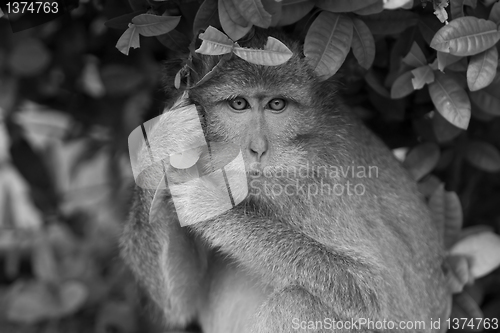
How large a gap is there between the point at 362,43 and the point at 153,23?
1166 millimetres

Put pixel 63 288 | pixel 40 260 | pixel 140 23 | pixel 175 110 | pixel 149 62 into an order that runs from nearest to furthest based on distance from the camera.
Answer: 1. pixel 140 23
2. pixel 175 110
3. pixel 149 62
4. pixel 63 288
5. pixel 40 260

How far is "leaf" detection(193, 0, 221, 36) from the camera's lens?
3.12 metres

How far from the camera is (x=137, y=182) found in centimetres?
363

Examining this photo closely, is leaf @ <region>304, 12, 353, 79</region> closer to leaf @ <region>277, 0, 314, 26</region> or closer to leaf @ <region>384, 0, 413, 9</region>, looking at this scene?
leaf @ <region>277, 0, 314, 26</region>

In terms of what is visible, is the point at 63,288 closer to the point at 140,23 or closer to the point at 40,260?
the point at 40,260

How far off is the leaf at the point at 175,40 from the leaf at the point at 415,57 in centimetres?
131

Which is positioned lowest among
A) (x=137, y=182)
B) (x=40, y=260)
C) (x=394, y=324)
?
(x=40, y=260)

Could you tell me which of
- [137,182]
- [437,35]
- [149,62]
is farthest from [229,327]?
[437,35]

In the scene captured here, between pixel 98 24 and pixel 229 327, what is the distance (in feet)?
7.84

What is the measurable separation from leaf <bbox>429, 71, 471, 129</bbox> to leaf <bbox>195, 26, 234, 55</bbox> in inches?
50.8

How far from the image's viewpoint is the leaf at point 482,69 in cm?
324

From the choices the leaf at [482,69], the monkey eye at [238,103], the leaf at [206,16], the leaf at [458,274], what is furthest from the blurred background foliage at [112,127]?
the monkey eye at [238,103]

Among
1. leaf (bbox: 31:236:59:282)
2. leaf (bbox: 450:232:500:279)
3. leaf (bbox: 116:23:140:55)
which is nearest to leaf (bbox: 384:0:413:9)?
leaf (bbox: 116:23:140:55)

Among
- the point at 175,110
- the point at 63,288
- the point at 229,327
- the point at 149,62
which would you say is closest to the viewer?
the point at 175,110
